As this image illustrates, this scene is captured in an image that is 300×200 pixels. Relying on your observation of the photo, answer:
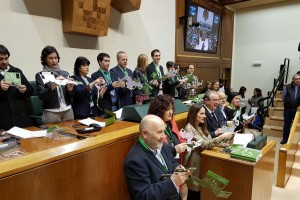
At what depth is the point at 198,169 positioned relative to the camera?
85.9 inches

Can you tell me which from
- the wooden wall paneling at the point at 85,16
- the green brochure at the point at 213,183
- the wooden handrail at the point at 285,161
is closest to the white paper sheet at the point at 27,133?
the green brochure at the point at 213,183

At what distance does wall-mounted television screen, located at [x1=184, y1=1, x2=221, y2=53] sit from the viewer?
20.0 feet

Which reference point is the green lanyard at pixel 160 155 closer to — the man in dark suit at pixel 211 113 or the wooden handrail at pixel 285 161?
the man in dark suit at pixel 211 113

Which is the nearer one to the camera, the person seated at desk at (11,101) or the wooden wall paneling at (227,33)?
the person seated at desk at (11,101)

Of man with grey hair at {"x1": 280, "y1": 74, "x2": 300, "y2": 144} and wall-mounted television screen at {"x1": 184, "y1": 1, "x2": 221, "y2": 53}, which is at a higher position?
wall-mounted television screen at {"x1": 184, "y1": 1, "x2": 221, "y2": 53}

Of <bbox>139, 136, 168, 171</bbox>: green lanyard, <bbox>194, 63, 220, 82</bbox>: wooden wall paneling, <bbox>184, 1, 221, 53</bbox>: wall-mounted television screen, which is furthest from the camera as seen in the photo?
<bbox>194, 63, 220, 82</bbox>: wooden wall paneling

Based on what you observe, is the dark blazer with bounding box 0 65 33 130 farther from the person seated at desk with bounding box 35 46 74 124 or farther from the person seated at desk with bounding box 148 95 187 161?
the person seated at desk with bounding box 148 95 187 161

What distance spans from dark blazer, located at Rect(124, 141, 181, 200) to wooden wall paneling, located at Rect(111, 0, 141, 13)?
3.35 m

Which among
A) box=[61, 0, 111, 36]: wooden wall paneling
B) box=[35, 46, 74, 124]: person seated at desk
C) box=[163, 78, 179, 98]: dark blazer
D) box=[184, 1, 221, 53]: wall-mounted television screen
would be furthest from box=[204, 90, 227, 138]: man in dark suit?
box=[184, 1, 221, 53]: wall-mounted television screen

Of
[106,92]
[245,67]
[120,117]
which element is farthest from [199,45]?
[120,117]

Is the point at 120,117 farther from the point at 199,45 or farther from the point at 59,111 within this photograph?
the point at 199,45

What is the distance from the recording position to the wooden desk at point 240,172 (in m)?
1.78

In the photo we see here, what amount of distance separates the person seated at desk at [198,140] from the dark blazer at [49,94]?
1.15m

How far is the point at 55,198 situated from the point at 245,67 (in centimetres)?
833
